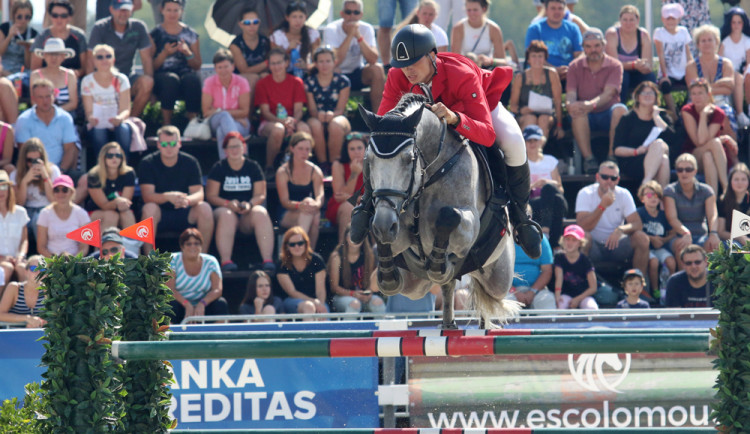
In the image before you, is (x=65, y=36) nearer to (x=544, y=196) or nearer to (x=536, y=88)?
(x=536, y=88)

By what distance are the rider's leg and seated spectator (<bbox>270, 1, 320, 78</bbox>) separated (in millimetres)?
5501

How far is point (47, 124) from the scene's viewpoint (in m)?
10.3

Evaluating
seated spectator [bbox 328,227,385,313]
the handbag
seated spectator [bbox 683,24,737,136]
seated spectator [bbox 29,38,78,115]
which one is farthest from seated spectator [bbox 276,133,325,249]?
seated spectator [bbox 683,24,737,136]

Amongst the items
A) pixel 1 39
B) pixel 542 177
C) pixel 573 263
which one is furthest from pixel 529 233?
pixel 1 39

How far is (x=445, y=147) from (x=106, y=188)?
4.98 meters

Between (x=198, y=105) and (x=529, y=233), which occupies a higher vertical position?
(x=198, y=105)

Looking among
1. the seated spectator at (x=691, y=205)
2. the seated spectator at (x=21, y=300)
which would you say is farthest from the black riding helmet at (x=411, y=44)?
the seated spectator at (x=691, y=205)

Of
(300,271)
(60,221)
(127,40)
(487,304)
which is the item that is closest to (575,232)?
(300,271)

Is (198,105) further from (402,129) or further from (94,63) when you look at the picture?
(402,129)

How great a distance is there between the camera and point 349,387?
7172 mm

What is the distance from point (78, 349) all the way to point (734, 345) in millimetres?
2788

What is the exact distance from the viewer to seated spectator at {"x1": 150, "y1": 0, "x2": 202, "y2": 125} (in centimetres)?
1120

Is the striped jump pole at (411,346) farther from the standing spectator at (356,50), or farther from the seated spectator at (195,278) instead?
the standing spectator at (356,50)

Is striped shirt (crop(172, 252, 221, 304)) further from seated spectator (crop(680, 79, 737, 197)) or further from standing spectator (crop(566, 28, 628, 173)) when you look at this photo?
seated spectator (crop(680, 79, 737, 197))
